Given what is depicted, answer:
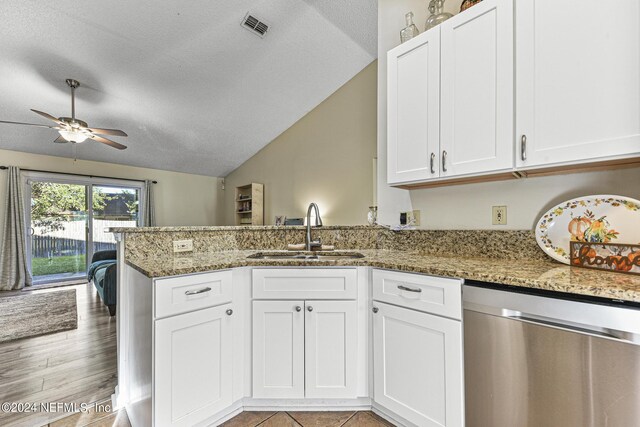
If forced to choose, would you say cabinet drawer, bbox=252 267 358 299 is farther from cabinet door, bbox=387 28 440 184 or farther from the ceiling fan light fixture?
the ceiling fan light fixture

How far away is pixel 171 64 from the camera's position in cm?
335

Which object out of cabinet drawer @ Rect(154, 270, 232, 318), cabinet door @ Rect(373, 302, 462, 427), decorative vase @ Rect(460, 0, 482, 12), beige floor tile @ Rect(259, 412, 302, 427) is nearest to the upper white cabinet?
decorative vase @ Rect(460, 0, 482, 12)

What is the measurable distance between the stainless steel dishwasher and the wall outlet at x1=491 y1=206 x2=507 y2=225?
65 cm

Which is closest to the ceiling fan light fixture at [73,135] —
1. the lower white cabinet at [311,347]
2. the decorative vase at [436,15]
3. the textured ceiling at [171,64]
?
the textured ceiling at [171,64]

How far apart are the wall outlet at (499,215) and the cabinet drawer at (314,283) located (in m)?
0.87

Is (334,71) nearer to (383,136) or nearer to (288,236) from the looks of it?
(383,136)

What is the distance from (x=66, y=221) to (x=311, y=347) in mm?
5710

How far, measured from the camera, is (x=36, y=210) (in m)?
4.78

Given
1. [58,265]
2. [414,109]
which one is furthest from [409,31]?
[58,265]

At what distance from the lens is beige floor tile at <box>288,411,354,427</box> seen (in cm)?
147

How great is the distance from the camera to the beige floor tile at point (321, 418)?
1472mm

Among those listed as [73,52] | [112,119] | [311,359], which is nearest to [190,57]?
[73,52]

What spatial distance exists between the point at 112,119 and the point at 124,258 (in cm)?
358

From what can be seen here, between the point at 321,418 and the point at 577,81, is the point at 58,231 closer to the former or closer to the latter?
the point at 321,418
